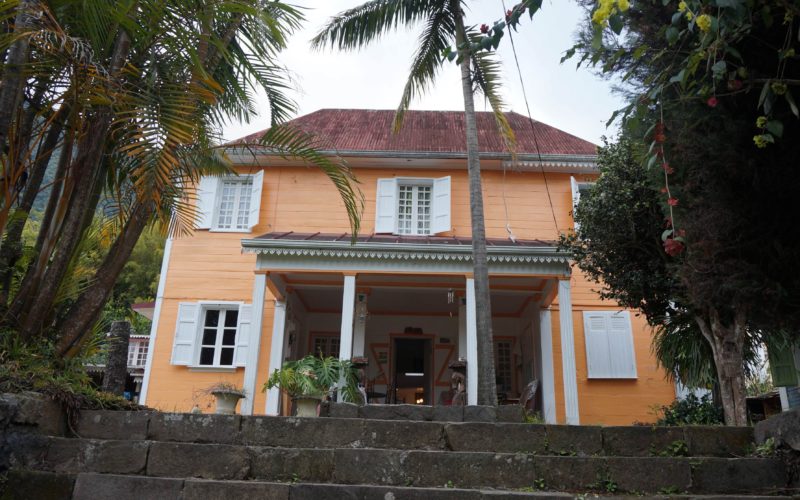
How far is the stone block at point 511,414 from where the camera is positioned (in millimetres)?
6246

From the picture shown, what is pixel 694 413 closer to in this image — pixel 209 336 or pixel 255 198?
pixel 209 336

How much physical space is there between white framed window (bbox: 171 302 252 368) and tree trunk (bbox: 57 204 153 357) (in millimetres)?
6818

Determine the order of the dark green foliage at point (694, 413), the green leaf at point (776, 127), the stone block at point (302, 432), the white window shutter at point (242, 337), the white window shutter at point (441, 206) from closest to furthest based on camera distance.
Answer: the green leaf at point (776, 127), the stone block at point (302, 432), the dark green foliage at point (694, 413), the white window shutter at point (242, 337), the white window shutter at point (441, 206)

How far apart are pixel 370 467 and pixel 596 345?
28.6 feet

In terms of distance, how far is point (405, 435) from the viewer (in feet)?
15.3


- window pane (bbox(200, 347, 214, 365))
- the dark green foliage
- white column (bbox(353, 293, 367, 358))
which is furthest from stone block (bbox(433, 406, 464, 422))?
window pane (bbox(200, 347, 214, 365))

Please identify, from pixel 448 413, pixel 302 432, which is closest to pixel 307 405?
pixel 448 413

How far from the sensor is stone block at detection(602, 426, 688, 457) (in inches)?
177

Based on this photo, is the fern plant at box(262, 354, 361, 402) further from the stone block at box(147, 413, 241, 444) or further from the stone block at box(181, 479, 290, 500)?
the stone block at box(181, 479, 290, 500)

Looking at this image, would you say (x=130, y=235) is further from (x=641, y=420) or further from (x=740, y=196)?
(x=641, y=420)

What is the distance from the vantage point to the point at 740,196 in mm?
3523

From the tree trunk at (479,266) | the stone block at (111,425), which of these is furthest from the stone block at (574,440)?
the tree trunk at (479,266)

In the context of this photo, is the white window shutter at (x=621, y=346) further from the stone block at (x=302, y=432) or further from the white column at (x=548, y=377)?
the stone block at (x=302, y=432)

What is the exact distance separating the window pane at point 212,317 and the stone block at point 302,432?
26.0 feet
